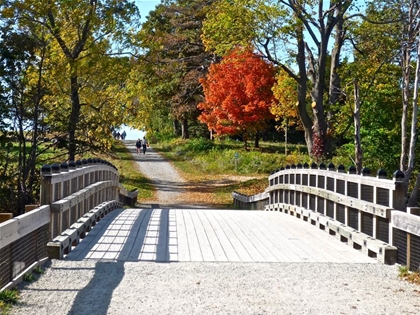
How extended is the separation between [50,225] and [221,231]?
157 inches

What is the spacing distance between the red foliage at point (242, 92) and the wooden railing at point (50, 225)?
2685cm

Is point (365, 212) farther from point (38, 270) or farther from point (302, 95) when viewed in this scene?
point (302, 95)

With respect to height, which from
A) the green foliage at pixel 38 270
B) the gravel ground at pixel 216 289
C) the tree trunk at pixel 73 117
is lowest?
the gravel ground at pixel 216 289

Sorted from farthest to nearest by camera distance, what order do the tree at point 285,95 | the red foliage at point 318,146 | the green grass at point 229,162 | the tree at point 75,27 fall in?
1. the green grass at point 229,162
2. the tree at point 285,95
3. the red foliage at point 318,146
4. the tree at point 75,27

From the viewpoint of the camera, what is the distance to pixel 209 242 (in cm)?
948

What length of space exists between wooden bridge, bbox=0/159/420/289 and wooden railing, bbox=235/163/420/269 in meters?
0.01

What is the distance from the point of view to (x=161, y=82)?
47.1 metres

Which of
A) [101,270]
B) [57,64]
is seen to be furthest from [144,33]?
[101,270]

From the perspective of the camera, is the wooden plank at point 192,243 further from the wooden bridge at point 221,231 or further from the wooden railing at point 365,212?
the wooden railing at point 365,212

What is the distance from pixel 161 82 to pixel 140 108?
686 inches

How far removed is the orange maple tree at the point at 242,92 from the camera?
124 feet

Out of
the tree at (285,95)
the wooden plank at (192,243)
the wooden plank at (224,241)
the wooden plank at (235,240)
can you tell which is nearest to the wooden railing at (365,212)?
the wooden plank at (235,240)

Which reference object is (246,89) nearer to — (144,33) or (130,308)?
(144,33)

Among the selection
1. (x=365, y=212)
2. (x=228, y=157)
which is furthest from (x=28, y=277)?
(x=228, y=157)
